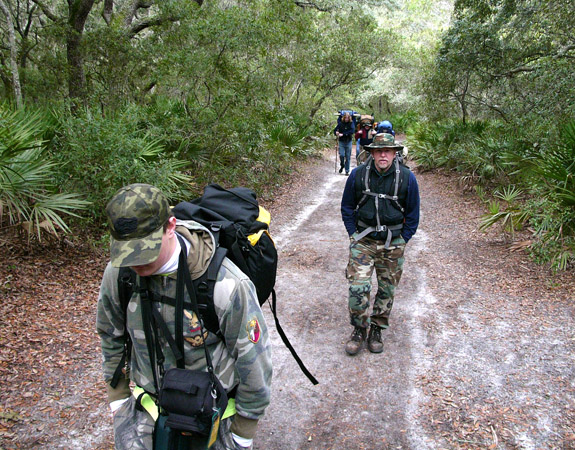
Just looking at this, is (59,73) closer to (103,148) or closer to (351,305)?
(103,148)

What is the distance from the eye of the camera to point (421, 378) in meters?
4.00

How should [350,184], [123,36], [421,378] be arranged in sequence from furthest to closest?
[123,36], [350,184], [421,378]

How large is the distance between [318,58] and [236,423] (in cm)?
1643

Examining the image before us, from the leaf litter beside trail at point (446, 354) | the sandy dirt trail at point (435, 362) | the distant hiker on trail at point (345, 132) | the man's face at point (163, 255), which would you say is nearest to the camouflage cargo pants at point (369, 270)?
the sandy dirt trail at point (435, 362)

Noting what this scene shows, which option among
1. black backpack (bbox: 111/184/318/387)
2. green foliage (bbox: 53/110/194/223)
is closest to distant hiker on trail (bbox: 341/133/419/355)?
black backpack (bbox: 111/184/318/387)

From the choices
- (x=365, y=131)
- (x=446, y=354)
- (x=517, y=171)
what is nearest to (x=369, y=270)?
(x=446, y=354)

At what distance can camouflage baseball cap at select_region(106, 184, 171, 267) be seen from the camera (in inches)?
65.1

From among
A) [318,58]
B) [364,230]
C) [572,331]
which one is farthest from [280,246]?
[318,58]

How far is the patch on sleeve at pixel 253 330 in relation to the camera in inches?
71.4

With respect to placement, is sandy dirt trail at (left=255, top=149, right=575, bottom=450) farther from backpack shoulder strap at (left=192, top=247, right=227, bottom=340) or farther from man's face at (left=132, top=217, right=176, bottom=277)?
man's face at (left=132, top=217, right=176, bottom=277)

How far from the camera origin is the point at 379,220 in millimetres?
4109

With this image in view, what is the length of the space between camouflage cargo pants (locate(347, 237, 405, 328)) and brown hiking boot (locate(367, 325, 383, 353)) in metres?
0.22

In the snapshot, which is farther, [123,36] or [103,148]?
[123,36]

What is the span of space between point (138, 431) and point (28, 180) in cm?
456
